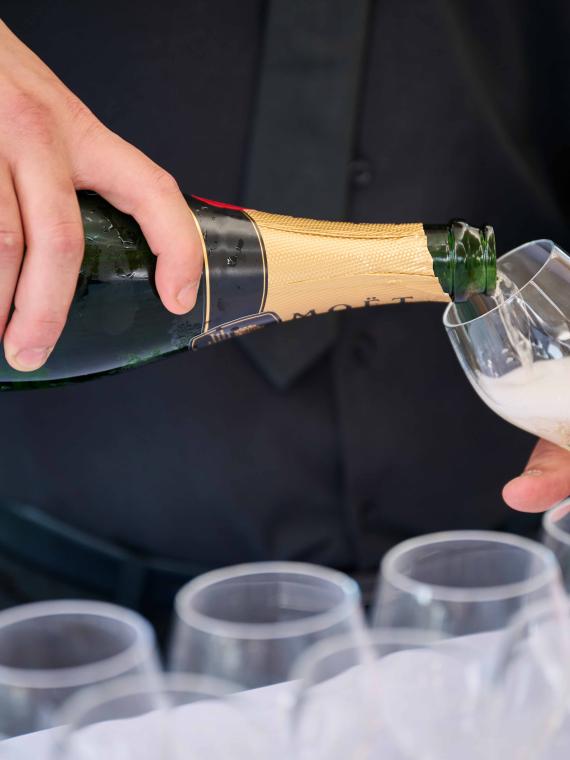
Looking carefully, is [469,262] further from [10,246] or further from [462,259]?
[10,246]

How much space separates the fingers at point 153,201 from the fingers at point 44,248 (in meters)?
0.04

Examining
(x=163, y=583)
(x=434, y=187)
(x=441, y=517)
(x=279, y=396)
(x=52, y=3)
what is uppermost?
(x=52, y=3)

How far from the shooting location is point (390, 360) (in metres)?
1.19

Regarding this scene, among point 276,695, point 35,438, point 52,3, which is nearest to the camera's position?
point 276,695

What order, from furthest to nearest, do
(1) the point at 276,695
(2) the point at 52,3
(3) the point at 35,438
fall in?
(3) the point at 35,438 → (2) the point at 52,3 → (1) the point at 276,695

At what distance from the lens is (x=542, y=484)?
0.84 m

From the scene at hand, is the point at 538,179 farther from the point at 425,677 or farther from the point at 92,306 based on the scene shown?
the point at 425,677

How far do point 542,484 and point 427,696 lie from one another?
28 centimetres

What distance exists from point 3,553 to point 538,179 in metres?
0.79

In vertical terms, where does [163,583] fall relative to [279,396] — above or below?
below

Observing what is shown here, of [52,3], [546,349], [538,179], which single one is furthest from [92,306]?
[538,179]

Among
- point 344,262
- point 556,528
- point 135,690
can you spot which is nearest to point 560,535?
point 556,528

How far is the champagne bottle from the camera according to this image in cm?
79

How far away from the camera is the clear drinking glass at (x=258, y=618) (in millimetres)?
592
